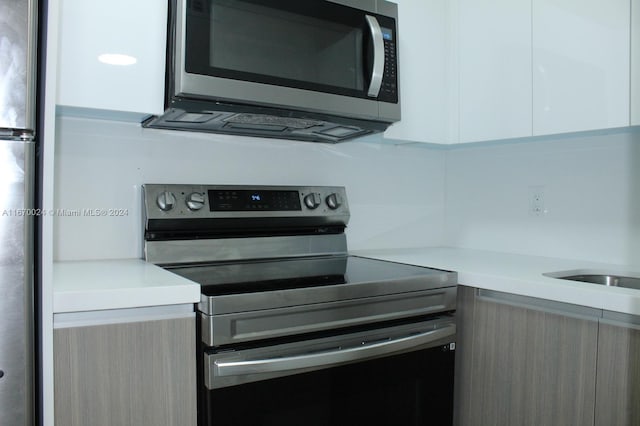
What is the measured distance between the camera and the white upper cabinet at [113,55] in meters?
1.19

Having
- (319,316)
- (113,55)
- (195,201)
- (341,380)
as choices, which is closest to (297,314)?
(319,316)

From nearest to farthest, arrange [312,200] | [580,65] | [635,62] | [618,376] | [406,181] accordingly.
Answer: [618,376] < [635,62] < [580,65] < [312,200] < [406,181]

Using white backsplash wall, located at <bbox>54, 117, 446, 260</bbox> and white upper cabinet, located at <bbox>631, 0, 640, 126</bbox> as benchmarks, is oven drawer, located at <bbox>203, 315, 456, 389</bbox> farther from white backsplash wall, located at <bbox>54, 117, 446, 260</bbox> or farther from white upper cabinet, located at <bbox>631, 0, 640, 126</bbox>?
white upper cabinet, located at <bbox>631, 0, 640, 126</bbox>

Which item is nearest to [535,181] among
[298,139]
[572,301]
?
[572,301]

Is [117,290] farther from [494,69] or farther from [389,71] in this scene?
[494,69]

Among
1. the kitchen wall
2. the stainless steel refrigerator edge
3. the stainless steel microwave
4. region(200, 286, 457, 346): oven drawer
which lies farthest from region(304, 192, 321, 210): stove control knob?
the stainless steel refrigerator edge

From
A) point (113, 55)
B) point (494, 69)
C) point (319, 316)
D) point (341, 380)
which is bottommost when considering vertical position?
point (341, 380)

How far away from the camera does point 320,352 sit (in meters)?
1.17

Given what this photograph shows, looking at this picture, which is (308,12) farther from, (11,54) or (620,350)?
(620,350)

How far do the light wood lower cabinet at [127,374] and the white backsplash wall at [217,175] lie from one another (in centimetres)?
54

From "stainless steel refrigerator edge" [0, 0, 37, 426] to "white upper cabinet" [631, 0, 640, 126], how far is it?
1.43 meters

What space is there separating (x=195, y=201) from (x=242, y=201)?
0.51 ft

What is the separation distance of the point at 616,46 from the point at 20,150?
1.47m

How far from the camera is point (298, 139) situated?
177 centimetres
